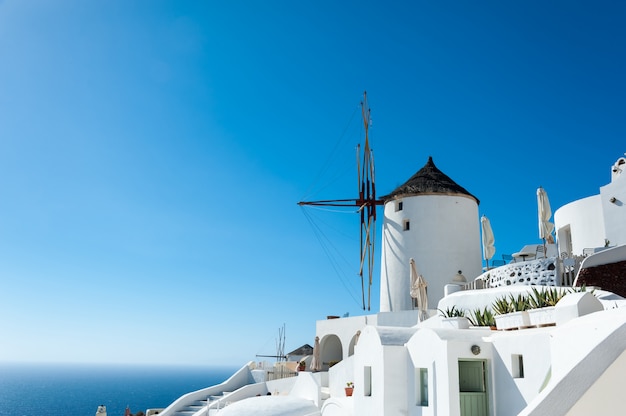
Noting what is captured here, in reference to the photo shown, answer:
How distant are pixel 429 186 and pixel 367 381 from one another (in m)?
14.8

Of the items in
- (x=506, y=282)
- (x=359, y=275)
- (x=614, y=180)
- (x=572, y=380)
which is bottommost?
(x=572, y=380)

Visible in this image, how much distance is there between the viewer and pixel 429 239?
85.7ft

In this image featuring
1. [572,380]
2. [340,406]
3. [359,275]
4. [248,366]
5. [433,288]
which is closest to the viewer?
[572,380]

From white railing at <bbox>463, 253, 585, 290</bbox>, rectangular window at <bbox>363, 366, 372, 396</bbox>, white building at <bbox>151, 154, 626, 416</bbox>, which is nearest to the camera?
white building at <bbox>151, 154, 626, 416</bbox>

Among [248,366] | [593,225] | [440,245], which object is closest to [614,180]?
[593,225]

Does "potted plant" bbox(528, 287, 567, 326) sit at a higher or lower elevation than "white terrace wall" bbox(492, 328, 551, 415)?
higher

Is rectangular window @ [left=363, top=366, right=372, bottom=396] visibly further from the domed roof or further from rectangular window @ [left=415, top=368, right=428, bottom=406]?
the domed roof

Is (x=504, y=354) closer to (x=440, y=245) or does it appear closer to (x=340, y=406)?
(x=340, y=406)

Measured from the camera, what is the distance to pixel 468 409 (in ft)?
37.1

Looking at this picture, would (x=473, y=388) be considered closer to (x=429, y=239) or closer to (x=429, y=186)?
(x=429, y=239)

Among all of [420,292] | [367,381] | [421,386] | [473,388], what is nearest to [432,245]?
[420,292]

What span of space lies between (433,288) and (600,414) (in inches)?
879

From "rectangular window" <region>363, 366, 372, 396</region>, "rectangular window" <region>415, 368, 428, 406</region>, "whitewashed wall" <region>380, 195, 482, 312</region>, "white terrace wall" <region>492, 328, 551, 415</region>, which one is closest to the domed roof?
"whitewashed wall" <region>380, 195, 482, 312</region>

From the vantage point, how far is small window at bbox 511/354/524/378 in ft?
35.7
